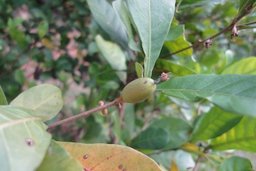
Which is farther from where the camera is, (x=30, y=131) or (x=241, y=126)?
(x=241, y=126)

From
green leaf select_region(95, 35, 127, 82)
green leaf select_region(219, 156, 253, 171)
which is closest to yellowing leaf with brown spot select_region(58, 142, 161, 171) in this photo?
green leaf select_region(219, 156, 253, 171)

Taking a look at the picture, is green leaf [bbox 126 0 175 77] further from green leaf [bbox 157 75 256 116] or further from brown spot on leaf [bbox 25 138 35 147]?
brown spot on leaf [bbox 25 138 35 147]

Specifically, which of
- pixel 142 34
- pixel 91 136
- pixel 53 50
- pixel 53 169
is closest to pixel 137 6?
pixel 142 34

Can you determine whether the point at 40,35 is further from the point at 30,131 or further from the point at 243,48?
the point at 243,48

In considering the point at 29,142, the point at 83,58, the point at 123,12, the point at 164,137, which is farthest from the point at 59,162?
the point at 83,58

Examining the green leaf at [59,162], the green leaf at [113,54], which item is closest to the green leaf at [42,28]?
the green leaf at [113,54]

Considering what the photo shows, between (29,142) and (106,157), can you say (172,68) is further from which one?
(29,142)
